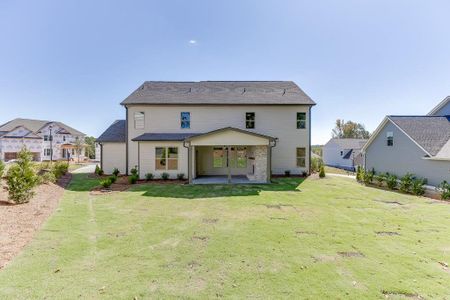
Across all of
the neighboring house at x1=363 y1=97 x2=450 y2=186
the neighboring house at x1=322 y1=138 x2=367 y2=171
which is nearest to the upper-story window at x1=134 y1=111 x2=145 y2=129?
the neighboring house at x1=363 y1=97 x2=450 y2=186

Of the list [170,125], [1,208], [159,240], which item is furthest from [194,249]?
[170,125]

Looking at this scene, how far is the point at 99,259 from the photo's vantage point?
17.1 feet

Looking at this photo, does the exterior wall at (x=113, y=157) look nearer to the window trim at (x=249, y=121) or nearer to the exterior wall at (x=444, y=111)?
the window trim at (x=249, y=121)

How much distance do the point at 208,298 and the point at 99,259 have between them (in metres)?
2.92

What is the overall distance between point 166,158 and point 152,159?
1087 mm

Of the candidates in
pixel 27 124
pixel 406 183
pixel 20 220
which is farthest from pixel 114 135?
pixel 27 124

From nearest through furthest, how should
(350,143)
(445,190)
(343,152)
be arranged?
(445,190) < (343,152) < (350,143)

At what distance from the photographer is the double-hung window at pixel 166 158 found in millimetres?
17797

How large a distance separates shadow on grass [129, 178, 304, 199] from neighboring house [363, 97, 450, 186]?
25.1ft

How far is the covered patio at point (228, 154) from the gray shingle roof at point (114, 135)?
23.9ft

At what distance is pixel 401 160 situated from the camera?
1642cm

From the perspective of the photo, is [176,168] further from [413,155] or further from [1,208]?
[413,155]

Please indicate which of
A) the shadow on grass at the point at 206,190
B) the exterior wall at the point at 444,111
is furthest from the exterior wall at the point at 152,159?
the exterior wall at the point at 444,111

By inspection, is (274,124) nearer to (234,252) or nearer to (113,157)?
(113,157)
